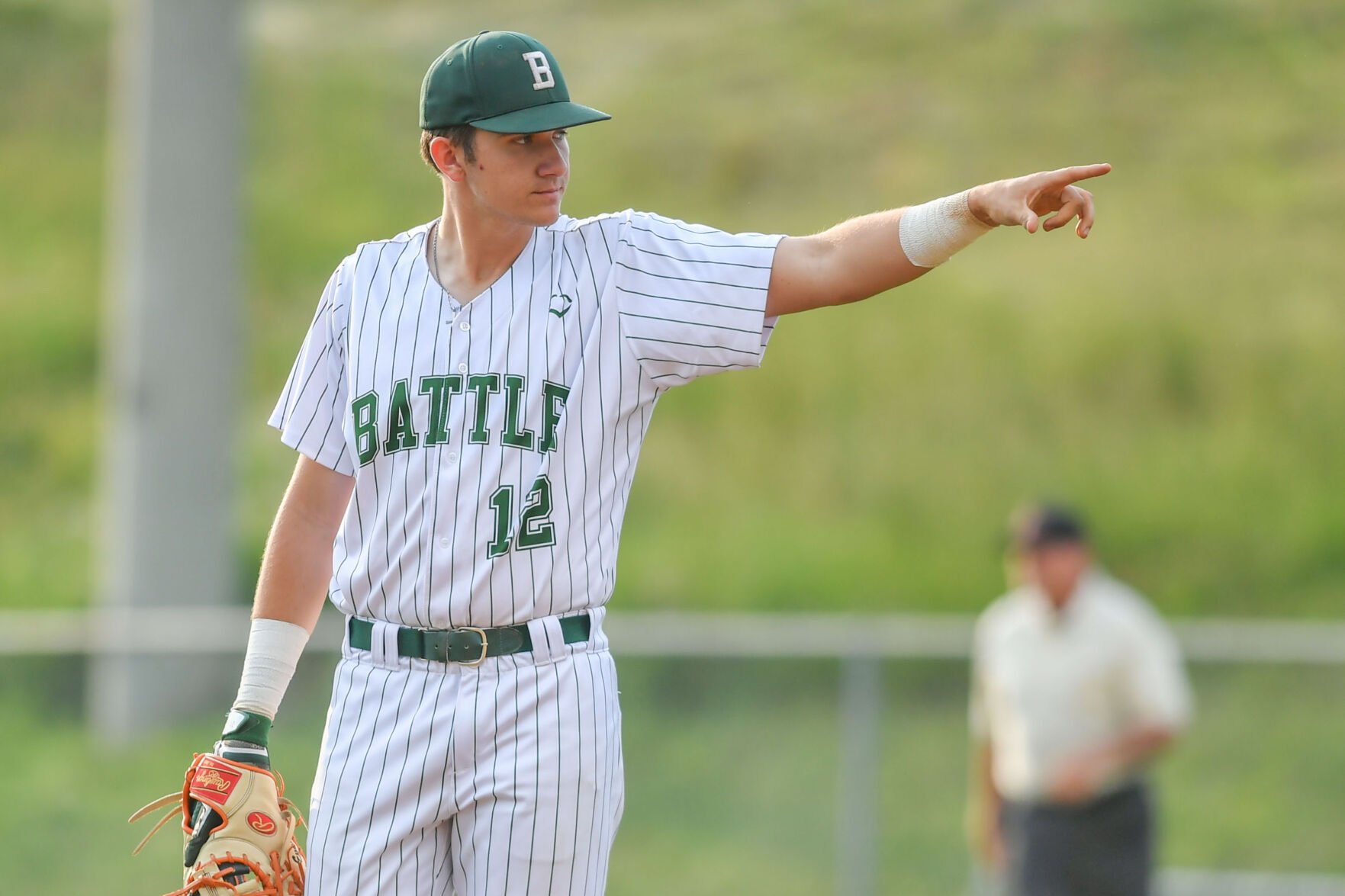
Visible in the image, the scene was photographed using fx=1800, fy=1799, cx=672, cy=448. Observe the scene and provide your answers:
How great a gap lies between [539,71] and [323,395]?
72 cm

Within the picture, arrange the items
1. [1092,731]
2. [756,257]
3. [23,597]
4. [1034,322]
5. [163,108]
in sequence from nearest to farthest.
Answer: [756,257] < [1092,731] < [163,108] < [23,597] < [1034,322]

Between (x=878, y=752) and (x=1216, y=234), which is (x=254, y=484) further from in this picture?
(x=1216, y=234)

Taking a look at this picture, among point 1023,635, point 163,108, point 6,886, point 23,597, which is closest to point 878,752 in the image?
point 1023,635

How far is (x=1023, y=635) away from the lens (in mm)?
7258

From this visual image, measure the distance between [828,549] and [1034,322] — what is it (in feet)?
11.0

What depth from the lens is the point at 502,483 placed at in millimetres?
3104

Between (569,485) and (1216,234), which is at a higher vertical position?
(1216,234)

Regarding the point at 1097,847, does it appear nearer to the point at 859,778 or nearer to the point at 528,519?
the point at 859,778

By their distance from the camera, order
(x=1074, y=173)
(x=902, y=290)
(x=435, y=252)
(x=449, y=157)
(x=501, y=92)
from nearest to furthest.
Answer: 1. (x=1074, y=173)
2. (x=501, y=92)
3. (x=449, y=157)
4. (x=435, y=252)
5. (x=902, y=290)

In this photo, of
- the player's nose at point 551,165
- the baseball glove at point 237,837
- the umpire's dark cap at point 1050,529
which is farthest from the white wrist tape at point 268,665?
the umpire's dark cap at point 1050,529

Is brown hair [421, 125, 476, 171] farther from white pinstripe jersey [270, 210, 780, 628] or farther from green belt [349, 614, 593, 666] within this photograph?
green belt [349, 614, 593, 666]

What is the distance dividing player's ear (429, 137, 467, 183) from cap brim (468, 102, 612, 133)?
3.3 inches

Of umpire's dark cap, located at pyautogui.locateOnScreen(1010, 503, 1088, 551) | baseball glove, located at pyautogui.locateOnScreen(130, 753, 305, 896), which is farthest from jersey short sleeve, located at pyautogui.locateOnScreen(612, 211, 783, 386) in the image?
umpire's dark cap, located at pyautogui.locateOnScreen(1010, 503, 1088, 551)

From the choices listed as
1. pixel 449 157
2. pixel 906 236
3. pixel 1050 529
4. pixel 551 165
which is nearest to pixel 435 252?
pixel 449 157
